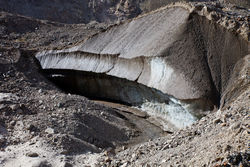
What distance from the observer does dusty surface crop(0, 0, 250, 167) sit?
243cm

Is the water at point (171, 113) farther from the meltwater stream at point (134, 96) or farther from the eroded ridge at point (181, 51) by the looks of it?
the eroded ridge at point (181, 51)

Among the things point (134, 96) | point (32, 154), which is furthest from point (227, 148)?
point (134, 96)

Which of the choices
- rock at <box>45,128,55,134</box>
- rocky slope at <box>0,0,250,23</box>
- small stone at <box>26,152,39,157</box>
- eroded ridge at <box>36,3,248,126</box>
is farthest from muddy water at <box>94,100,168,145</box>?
rocky slope at <box>0,0,250,23</box>

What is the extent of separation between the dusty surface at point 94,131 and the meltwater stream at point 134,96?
0.81ft

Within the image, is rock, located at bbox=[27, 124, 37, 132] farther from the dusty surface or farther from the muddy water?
the muddy water

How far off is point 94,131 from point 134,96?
1739mm

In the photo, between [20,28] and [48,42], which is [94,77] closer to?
[48,42]

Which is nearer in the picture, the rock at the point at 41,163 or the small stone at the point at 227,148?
the small stone at the point at 227,148

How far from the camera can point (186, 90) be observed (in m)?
4.62

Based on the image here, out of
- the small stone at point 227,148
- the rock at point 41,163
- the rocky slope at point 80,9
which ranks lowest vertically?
the rock at point 41,163

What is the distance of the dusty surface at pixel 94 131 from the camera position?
7.96 feet

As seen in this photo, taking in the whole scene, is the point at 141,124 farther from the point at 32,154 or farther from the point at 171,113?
the point at 32,154

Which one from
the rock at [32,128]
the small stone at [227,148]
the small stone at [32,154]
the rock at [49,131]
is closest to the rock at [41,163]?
the small stone at [32,154]

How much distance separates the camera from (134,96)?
617 cm
